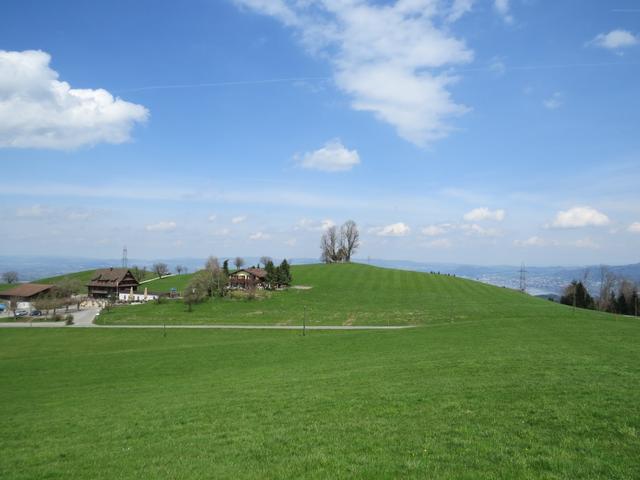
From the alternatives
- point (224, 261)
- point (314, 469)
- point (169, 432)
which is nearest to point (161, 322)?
point (224, 261)

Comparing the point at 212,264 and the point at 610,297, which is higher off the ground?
the point at 212,264

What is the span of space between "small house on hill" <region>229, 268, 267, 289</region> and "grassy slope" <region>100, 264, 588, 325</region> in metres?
11.3

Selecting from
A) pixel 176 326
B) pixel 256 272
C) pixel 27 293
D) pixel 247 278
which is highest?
pixel 256 272

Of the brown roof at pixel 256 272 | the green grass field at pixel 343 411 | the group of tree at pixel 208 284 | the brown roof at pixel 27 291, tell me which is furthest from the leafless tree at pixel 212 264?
the green grass field at pixel 343 411

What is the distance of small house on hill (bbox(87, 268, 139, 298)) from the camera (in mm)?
128125

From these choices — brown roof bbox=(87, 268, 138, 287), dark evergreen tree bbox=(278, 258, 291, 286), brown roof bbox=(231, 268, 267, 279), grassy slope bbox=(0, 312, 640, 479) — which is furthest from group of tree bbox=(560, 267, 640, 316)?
brown roof bbox=(87, 268, 138, 287)

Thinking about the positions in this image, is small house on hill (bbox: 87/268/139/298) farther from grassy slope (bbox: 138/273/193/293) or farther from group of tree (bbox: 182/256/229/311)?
group of tree (bbox: 182/256/229/311)

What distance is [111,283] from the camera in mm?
128250

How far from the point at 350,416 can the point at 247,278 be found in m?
107

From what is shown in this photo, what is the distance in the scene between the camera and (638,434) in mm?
12227

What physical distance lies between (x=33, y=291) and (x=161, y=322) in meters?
68.6

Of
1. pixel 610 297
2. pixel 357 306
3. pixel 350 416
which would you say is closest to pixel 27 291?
pixel 357 306

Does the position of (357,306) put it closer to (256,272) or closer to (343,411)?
(256,272)

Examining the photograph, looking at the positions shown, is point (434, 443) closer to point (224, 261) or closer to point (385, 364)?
point (385, 364)
